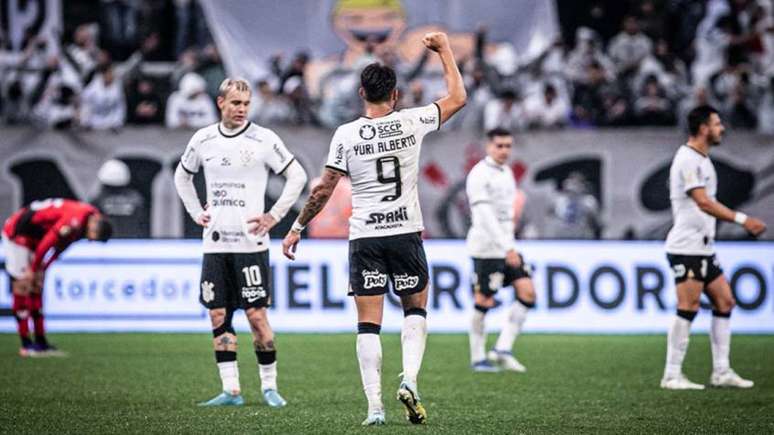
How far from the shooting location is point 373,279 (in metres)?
9.17

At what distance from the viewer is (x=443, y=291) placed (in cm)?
1914

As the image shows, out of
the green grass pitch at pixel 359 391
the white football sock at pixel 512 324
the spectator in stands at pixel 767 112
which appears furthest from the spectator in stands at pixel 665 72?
the white football sock at pixel 512 324

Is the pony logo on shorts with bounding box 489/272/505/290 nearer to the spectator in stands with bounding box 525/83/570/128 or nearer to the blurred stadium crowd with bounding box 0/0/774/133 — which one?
the blurred stadium crowd with bounding box 0/0/774/133

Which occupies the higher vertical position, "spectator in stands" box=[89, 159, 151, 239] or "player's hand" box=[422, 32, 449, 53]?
"player's hand" box=[422, 32, 449, 53]

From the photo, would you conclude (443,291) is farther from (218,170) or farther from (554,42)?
(218,170)

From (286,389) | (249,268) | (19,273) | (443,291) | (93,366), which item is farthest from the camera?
(443,291)

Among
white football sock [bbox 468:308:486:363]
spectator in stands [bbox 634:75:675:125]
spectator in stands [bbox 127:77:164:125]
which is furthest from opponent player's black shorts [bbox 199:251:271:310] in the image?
spectator in stands [bbox 634:75:675:125]

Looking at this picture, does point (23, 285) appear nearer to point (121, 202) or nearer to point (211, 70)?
point (121, 202)

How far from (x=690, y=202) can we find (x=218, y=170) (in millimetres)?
4478

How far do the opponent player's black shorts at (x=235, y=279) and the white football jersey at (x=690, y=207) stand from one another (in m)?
4.02

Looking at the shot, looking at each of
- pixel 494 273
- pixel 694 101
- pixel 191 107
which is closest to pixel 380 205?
pixel 494 273

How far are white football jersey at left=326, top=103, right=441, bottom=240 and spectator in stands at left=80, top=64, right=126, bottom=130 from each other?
1379cm

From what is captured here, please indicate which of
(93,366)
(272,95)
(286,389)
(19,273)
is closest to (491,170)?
(286,389)

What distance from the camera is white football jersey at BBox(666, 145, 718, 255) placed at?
476 inches
